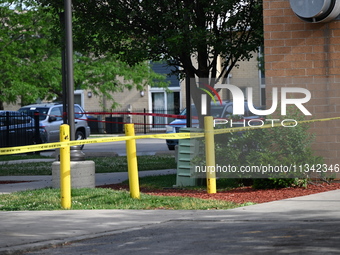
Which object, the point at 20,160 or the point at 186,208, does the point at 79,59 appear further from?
the point at 186,208

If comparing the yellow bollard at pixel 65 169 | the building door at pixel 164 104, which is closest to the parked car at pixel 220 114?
the yellow bollard at pixel 65 169

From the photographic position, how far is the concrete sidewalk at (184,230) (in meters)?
7.26

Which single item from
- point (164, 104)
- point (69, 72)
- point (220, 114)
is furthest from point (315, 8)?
point (164, 104)

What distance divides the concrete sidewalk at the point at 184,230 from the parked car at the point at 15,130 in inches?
712

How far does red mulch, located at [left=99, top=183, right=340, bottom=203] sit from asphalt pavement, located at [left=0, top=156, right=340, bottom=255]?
784 millimetres

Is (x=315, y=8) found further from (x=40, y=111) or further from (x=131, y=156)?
(x=40, y=111)

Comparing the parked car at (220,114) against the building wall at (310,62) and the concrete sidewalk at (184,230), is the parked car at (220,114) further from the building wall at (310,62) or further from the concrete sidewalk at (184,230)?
the concrete sidewalk at (184,230)

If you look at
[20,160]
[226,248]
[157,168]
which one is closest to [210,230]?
[226,248]

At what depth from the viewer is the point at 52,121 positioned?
2923cm

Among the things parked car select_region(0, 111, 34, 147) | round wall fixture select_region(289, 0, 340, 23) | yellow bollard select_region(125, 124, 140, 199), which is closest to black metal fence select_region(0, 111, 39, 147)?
parked car select_region(0, 111, 34, 147)

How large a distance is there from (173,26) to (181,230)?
7739mm

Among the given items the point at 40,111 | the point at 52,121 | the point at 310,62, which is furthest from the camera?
the point at 40,111

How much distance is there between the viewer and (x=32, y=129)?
2834 centimetres

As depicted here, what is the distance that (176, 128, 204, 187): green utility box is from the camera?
12781 mm
